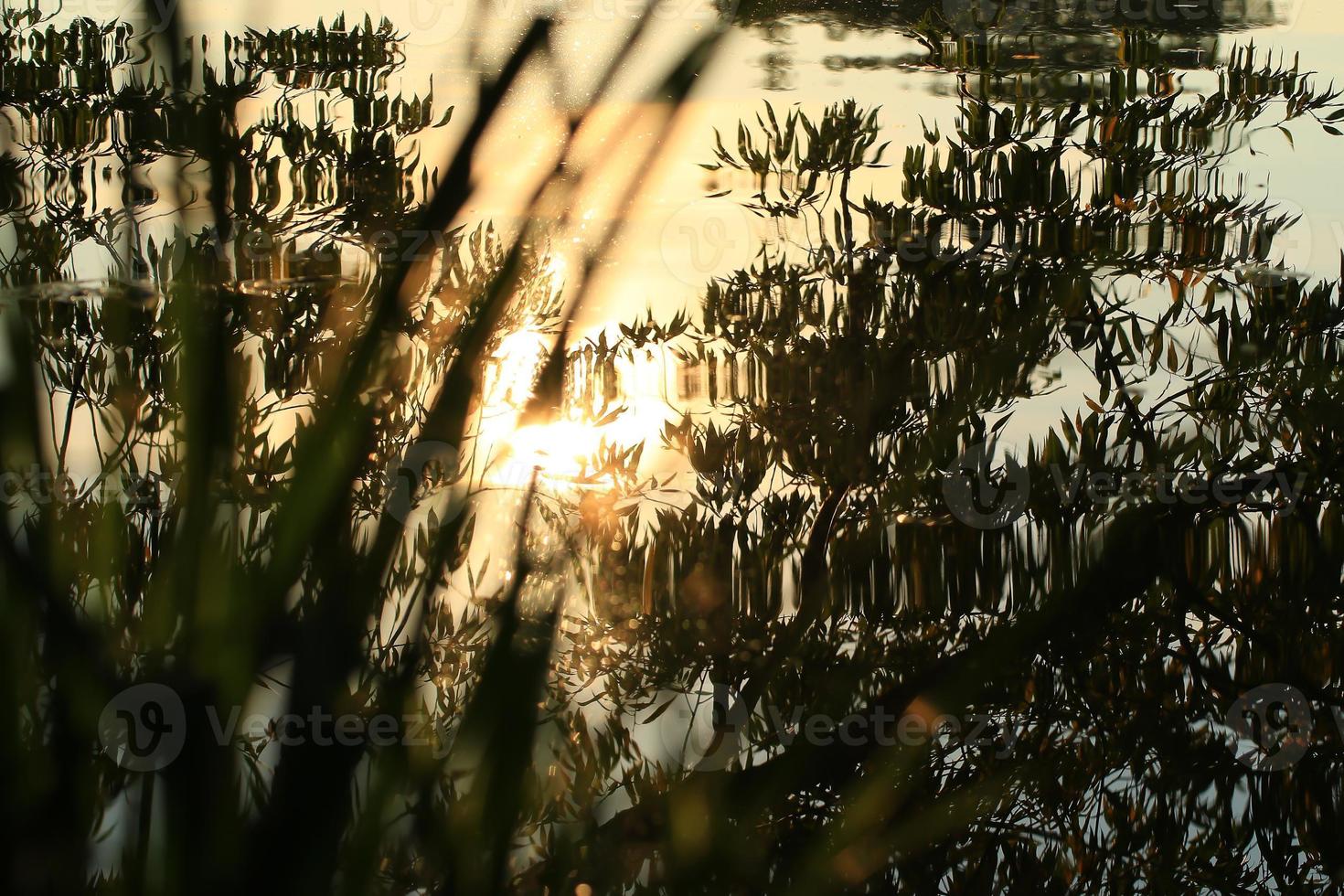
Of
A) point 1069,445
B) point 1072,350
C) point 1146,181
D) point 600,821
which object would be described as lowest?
point 600,821

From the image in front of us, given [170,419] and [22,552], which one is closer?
[22,552]

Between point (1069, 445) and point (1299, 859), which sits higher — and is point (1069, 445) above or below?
above

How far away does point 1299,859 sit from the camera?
8.22 feet

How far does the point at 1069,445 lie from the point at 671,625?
1.03 m

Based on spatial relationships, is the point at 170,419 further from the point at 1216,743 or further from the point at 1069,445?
the point at 1216,743

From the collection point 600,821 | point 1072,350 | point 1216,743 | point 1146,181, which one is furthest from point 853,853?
point 1146,181

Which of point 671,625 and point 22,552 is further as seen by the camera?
point 671,625

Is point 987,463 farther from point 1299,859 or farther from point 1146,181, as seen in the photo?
point 1299,859

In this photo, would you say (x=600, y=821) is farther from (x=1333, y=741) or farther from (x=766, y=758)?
(x=1333, y=741)

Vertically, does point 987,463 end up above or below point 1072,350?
below

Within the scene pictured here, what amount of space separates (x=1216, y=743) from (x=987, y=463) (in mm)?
872

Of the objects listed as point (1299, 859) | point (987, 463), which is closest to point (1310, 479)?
point (987, 463)

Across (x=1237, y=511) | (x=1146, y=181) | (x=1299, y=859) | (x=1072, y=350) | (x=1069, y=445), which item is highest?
(x=1146, y=181)

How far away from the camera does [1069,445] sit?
2.40 m
